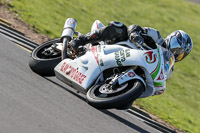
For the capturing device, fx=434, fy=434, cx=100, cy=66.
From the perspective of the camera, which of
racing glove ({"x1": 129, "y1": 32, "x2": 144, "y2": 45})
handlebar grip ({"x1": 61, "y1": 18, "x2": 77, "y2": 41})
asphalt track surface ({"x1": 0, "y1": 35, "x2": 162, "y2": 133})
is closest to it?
asphalt track surface ({"x1": 0, "y1": 35, "x2": 162, "y2": 133})

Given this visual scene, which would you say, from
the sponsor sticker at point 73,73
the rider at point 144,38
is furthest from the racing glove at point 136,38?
the sponsor sticker at point 73,73

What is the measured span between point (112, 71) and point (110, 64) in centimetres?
14

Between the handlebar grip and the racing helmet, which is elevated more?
the racing helmet

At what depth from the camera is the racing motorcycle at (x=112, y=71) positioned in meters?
5.99

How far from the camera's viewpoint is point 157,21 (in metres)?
21.4

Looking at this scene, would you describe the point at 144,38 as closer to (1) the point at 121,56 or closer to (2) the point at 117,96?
(1) the point at 121,56

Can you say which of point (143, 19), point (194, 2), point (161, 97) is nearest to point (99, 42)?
point (161, 97)

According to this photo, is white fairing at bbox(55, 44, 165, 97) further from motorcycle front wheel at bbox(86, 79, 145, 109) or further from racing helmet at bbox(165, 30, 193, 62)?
racing helmet at bbox(165, 30, 193, 62)

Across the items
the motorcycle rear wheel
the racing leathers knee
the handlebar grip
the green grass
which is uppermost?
the racing leathers knee

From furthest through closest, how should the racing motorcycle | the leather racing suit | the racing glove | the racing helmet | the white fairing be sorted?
the racing helmet < the leather racing suit < the racing glove < the white fairing < the racing motorcycle

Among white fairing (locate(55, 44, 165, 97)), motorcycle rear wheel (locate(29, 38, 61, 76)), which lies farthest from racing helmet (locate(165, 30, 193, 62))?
motorcycle rear wheel (locate(29, 38, 61, 76))

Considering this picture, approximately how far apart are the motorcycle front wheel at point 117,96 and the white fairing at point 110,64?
25 cm

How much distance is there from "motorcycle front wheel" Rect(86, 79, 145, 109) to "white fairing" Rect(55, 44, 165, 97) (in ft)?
0.84

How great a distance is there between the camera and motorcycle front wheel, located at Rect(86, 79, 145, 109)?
575cm
